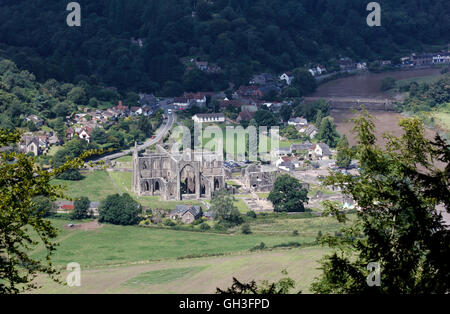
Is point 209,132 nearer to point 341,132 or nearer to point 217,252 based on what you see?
point 341,132

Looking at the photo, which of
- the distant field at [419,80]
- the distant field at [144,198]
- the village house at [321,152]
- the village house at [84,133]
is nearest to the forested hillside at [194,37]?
the distant field at [419,80]

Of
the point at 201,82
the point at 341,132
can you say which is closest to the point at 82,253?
the point at 341,132

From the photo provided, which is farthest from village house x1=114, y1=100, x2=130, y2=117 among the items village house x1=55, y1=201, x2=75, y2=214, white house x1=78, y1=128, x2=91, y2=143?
village house x1=55, y1=201, x2=75, y2=214

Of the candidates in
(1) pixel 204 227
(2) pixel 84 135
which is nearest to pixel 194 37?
(2) pixel 84 135

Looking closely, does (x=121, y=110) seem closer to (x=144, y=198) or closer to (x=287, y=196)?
(x=144, y=198)

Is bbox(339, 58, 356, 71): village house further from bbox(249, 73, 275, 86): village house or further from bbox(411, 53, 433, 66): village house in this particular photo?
bbox(249, 73, 275, 86): village house

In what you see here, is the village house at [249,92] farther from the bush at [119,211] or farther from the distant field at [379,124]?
the bush at [119,211]
